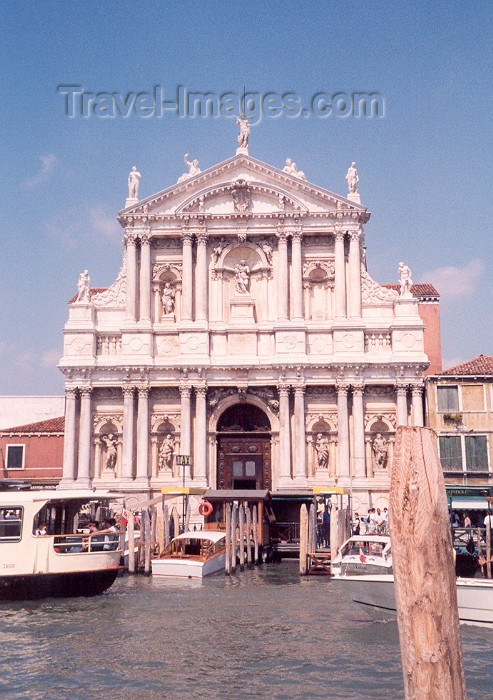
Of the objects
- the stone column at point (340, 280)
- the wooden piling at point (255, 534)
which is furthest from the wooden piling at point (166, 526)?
the stone column at point (340, 280)

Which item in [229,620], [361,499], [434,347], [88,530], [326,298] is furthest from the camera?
[434,347]

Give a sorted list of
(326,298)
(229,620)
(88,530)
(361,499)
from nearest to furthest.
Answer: (229,620) < (88,530) < (361,499) < (326,298)

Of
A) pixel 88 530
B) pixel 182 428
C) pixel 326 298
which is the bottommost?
pixel 88 530

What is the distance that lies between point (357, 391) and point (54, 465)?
568 inches

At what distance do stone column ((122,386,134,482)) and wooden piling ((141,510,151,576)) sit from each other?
639 cm

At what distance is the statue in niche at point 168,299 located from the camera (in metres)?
31.3

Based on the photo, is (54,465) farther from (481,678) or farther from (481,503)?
(481,678)

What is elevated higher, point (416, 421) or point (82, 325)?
point (82, 325)

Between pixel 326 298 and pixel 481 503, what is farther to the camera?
pixel 326 298

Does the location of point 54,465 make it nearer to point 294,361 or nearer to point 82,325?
point 82,325

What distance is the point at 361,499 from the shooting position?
2891cm

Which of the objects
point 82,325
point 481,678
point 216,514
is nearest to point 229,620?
point 481,678

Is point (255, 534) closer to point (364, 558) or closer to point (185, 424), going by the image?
point (185, 424)

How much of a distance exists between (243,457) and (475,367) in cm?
936
